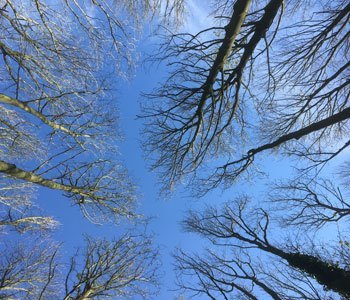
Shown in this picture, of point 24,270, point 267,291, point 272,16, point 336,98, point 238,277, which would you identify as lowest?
point 267,291

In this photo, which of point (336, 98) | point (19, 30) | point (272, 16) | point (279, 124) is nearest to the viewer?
point (19, 30)

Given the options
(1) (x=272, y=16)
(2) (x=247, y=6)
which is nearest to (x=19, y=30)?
(2) (x=247, y=6)

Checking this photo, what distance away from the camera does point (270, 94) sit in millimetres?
6973

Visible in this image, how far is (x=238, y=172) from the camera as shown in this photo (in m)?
8.45

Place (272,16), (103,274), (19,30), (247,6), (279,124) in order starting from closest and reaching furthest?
(19,30)
(247,6)
(272,16)
(279,124)
(103,274)

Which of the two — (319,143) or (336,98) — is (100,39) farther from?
(319,143)

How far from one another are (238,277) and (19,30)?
32.2 feet

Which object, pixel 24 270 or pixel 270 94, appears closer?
pixel 270 94

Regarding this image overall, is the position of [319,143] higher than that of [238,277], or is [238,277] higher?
[319,143]

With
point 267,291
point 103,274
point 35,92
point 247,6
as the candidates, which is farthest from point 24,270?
point 247,6

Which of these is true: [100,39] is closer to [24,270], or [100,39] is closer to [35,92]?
[35,92]

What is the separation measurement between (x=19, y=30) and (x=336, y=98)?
24.8 ft

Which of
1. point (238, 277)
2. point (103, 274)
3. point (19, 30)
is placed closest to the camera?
point (19, 30)

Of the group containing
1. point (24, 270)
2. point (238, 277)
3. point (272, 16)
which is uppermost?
point (272, 16)
